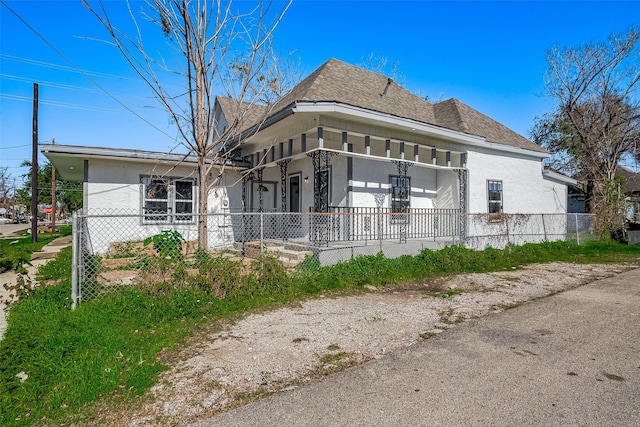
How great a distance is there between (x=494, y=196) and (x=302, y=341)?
1181 cm

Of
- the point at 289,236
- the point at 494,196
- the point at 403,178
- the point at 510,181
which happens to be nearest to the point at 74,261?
the point at 289,236

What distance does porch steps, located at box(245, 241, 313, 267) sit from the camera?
8219mm

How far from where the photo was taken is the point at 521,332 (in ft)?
13.8

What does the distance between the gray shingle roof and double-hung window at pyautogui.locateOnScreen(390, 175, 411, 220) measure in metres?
2.10

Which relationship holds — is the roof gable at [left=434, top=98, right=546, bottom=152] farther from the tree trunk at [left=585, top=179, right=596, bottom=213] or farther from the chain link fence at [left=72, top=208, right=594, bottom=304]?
the tree trunk at [left=585, top=179, right=596, bottom=213]

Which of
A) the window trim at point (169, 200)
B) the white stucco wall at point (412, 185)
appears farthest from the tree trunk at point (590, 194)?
the window trim at point (169, 200)

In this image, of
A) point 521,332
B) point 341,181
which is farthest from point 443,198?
point 521,332

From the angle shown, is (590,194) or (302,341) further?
(590,194)

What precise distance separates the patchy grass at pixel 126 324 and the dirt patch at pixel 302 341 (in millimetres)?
129

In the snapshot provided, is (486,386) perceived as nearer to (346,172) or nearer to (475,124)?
(346,172)

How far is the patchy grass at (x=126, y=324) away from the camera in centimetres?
279

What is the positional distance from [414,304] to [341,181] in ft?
18.1

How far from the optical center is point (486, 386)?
2.85 m

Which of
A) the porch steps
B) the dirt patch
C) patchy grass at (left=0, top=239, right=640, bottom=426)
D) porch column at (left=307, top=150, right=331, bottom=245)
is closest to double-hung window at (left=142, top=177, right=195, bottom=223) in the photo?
the porch steps
